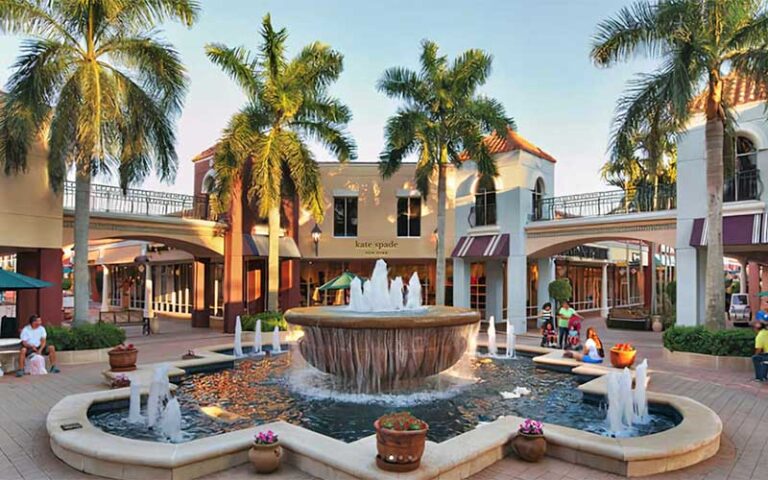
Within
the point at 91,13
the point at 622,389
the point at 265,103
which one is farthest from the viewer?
the point at 265,103

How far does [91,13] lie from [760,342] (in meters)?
18.8

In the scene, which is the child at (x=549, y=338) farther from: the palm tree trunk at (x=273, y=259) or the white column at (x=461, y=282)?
the palm tree trunk at (x=273, y=259)

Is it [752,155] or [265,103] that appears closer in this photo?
[752,155]

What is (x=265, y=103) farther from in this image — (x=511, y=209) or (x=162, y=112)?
(x=511, y=209)

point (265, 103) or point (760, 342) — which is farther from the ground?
point (265, 103)

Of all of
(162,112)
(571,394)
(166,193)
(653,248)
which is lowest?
(571,394)

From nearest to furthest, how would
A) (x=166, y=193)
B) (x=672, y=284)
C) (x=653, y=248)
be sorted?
(x=166, y=193) < (x=672, y=284) < (x=653, y=248)

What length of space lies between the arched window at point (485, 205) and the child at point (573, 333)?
938 centimetres

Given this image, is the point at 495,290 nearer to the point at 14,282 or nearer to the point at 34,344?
the point at 34,344

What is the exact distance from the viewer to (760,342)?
1170cm

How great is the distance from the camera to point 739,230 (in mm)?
15852

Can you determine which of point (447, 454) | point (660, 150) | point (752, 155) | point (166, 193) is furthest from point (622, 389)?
point (166, 193)

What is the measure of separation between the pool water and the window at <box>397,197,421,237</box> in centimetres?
1550

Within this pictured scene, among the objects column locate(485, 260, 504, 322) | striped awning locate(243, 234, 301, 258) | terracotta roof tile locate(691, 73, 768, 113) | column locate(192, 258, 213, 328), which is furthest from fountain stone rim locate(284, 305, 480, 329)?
column locate(192, 258, 213, 328)
